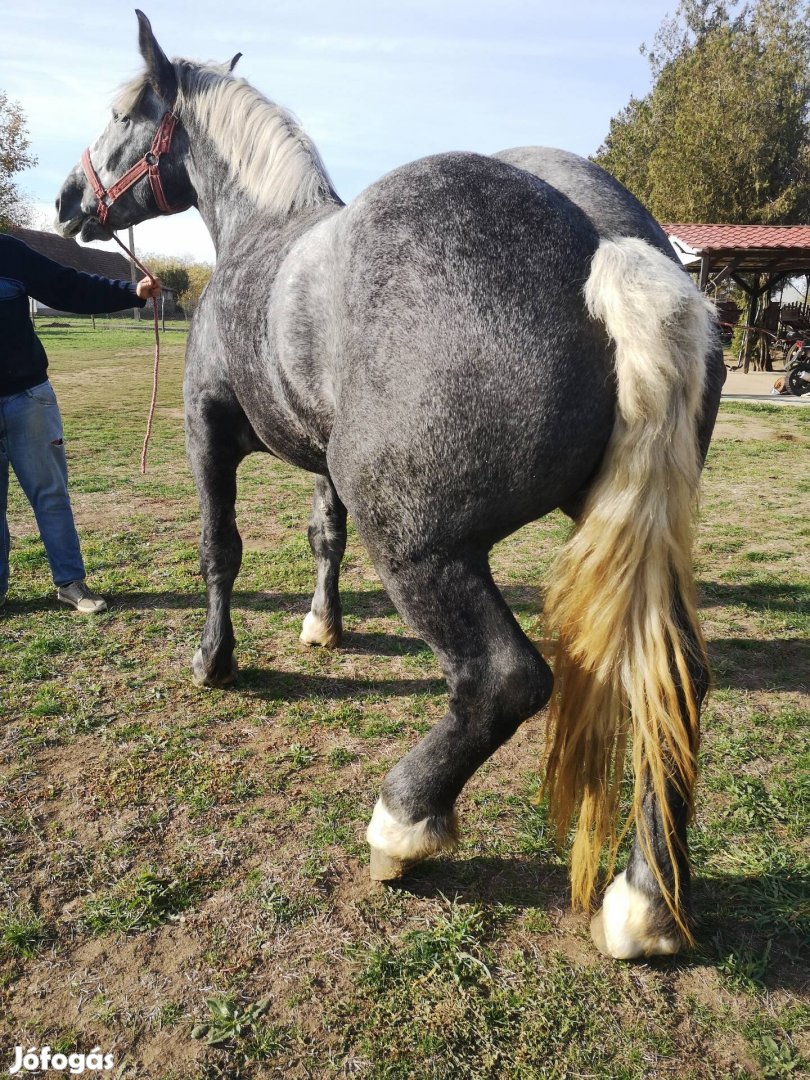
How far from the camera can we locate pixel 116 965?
6.19ft

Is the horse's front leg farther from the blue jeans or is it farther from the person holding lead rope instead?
the blue jeans

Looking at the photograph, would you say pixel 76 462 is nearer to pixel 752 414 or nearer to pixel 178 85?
pixel 178 85

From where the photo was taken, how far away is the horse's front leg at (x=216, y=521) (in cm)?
304

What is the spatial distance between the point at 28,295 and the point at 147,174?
1.08 metres

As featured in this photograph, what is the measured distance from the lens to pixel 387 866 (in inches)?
82.0

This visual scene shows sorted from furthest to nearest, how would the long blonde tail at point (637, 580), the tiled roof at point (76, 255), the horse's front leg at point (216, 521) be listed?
the tiled roof at point (76, 255) → the horse's front leg at point (216, 521) → the long blonde tail at point (637, 580)

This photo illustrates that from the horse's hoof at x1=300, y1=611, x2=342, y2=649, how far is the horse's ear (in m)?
2.59

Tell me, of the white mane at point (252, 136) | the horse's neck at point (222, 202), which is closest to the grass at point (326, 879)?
the horse's neck at point (222, 202)

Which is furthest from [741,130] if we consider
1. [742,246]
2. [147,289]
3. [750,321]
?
[147,289]

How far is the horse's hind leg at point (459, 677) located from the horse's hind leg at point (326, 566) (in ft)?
5.87

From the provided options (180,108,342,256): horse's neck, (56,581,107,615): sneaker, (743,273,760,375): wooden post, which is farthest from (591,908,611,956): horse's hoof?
(743,273,760,375): wooden post

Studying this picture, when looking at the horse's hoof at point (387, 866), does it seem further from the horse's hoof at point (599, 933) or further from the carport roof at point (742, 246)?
the carport roof at point (742, 246)

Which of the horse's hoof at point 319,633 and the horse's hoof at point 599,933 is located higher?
the horse's hoof at point 319,633

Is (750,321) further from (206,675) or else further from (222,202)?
(206,675)
